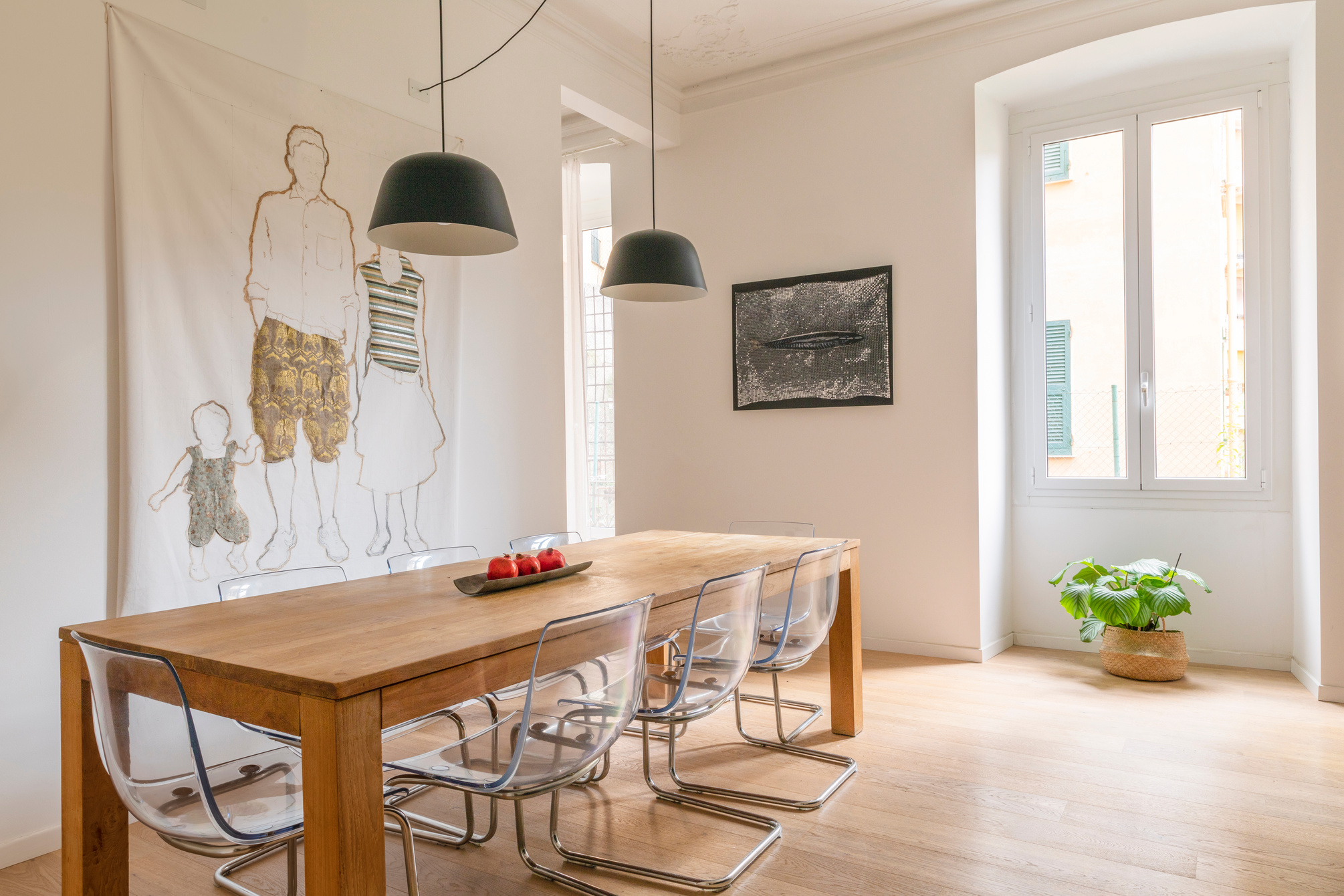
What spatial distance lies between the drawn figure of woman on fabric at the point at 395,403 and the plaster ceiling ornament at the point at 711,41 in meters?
2.07

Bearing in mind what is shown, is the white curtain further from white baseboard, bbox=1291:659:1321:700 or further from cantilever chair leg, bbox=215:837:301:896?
white baseboard, bbox=1291:659:1321:700

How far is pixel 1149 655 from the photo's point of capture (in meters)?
3.93

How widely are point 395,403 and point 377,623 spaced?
1625 mm

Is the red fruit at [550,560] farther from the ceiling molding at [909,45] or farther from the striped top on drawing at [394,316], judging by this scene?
the ceiling molding at [909,45]

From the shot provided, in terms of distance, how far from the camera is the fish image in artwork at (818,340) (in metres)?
4.66

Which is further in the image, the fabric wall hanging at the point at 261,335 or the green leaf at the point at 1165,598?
the green leaf at the point at 1165,598

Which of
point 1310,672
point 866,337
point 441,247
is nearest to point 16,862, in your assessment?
point 441,247

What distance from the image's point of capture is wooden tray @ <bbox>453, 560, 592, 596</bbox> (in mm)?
2256

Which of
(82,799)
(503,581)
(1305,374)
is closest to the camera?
(82,799)

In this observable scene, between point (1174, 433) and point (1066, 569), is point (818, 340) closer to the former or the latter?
point (1066, 569)

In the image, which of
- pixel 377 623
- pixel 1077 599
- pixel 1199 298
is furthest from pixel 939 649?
pixel 377 623

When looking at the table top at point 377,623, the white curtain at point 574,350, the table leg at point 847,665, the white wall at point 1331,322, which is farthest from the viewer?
the white curtain at point 574,350

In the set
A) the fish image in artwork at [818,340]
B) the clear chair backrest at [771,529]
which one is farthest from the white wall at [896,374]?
the clear chair backrest at [771,529]

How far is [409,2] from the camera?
11.6 ft
